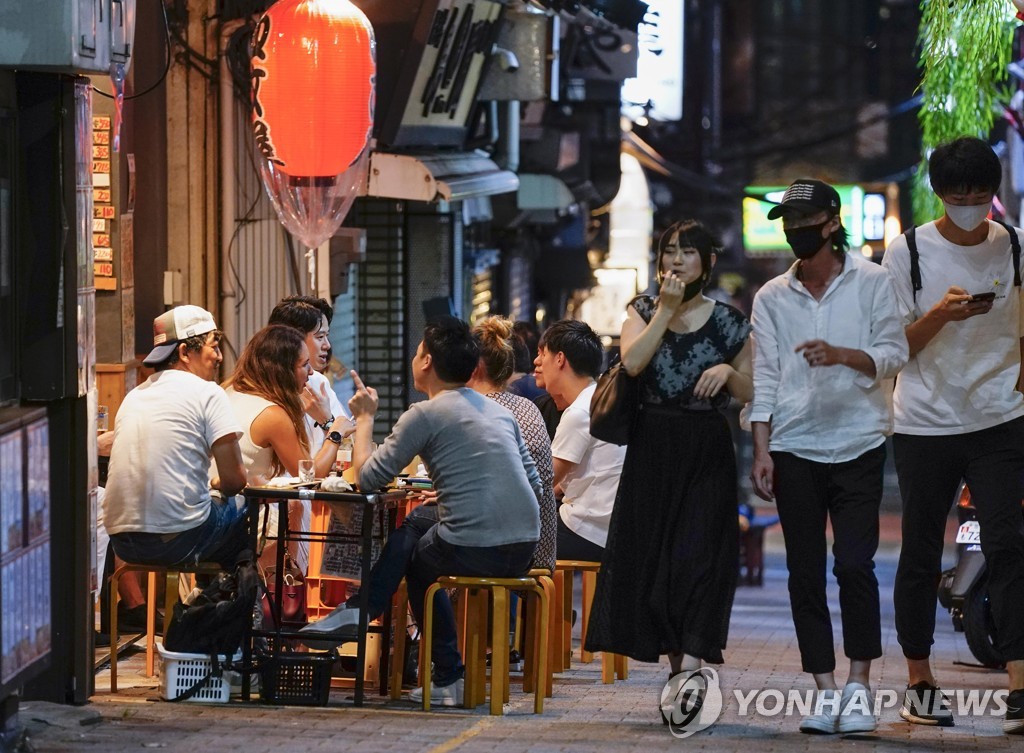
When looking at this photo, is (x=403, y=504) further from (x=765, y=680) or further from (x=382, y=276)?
(x=382, y=276)

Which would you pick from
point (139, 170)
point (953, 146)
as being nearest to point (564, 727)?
Result: point (953, 146)

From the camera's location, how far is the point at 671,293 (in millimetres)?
6891

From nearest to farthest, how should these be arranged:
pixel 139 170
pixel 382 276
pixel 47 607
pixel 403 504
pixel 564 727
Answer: pixel 47 607 → pixel 564 727 → pixel 403 504 → pixel 139 170 → pixel 382 276

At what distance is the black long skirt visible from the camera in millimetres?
7012

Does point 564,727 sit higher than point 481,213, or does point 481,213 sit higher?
point 481,213

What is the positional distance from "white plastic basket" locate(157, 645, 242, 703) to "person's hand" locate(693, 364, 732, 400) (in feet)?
8.32

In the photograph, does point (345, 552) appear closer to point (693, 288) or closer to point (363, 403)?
point (363, 403)

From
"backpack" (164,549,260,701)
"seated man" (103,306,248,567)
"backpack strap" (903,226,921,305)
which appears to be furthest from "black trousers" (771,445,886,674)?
"seated man" (103,306,248,567)

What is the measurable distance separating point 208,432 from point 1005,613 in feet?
12.0

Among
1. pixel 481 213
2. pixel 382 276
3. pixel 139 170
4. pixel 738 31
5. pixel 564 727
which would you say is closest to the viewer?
pixel 564 727

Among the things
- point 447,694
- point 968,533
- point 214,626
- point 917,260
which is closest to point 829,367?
point 917,260

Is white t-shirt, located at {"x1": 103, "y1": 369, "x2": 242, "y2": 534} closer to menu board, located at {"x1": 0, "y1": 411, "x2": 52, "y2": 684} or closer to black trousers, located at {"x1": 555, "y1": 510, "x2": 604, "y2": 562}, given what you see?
menu board, located at {"x1": 0, "y1": 411, "x2": 52, "y2": 684}

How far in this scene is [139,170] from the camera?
38.5 ft

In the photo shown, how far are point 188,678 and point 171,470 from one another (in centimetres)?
96
